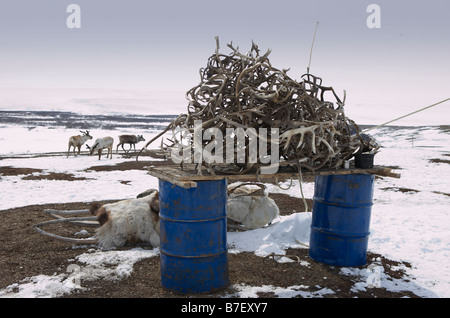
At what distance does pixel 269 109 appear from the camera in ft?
15.7

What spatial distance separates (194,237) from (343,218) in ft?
7.10

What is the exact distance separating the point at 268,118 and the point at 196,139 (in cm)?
97

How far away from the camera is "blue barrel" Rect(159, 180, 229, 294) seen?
422cm

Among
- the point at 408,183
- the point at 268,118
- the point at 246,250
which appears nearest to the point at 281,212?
the point at 246,250

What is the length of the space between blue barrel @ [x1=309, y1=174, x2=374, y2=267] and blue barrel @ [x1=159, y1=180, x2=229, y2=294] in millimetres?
1660

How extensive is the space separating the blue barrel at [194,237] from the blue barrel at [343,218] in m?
1.66

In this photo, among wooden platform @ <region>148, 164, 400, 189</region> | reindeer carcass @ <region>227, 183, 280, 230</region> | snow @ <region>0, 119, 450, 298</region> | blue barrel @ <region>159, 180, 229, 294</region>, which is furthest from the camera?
reindeer carcass @ <region>227, 183, 280, 230</region>

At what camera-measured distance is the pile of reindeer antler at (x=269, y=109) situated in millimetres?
4535
